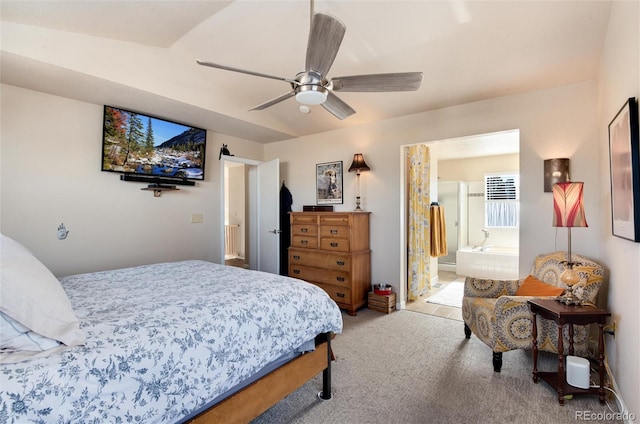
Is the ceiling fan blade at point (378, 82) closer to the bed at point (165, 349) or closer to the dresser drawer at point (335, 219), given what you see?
the bed at point (165, 349)

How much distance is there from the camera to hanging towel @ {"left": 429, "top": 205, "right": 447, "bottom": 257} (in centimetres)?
494

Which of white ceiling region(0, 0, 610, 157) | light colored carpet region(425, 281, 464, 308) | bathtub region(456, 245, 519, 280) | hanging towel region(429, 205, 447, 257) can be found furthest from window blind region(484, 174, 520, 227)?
white ceiling region(0, 0, 610, 157)

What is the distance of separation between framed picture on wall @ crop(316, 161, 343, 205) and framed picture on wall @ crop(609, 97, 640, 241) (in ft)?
9.56

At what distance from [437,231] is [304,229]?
2.32 metres

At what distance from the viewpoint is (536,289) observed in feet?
8.29

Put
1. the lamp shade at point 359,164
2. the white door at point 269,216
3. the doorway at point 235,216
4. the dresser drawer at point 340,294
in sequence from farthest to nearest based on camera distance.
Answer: the doorway at point 235,216
the white door at point 269,216
the lamp shade at point 359,164
the dresser drawer at point 340,294

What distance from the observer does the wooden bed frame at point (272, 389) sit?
144 cm

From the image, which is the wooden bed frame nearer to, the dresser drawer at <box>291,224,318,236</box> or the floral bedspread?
the floral bedspread

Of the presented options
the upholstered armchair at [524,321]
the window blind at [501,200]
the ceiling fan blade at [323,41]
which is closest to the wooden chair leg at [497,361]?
the upholstered armchair at [524,321]

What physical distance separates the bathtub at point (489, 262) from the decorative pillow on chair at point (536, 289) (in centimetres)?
260

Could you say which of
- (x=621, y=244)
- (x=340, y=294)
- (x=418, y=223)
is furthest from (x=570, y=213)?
(x=340, y=294)

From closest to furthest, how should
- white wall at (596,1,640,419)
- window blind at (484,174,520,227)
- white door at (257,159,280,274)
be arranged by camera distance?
white wall at (596,1,640,419)
white door at (257,159,280,274)
window blind at (484,174,520,227)

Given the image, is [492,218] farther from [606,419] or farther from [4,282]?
[4,282]

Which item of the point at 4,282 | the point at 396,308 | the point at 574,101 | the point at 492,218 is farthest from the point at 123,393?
the point at 492,218
